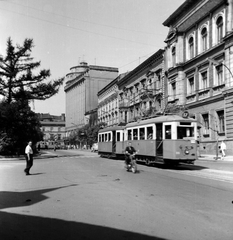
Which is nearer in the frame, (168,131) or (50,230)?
(50,230)

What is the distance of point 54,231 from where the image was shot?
17.5 feet

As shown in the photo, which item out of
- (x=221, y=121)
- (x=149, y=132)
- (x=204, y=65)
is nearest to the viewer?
(x=149, y=132)

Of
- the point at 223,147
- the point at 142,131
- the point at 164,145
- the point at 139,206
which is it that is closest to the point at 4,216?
the point at 139,206

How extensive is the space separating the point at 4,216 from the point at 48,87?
26.5 metres

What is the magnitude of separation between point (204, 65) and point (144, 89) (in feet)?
28.3

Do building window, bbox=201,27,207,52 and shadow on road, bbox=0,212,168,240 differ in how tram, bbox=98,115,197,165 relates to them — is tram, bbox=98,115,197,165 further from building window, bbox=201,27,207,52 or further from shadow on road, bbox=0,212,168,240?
building window, bbox=201,27,207,52

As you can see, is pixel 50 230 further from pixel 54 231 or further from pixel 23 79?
pixel 23 79

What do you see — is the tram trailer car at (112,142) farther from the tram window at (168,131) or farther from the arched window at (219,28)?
the arched window at (219,28)

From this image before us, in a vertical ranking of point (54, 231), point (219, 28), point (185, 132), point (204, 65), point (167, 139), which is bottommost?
point (54, 231)

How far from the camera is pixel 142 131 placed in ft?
67.0

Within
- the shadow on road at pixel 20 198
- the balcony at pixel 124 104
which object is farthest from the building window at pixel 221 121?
the balcony at pixel 124 104

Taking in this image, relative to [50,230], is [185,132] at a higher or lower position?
higher

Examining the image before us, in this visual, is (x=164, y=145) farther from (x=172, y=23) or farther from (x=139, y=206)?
(x=172, y=23)

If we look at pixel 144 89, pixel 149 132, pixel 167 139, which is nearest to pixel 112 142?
pixel 149 132
